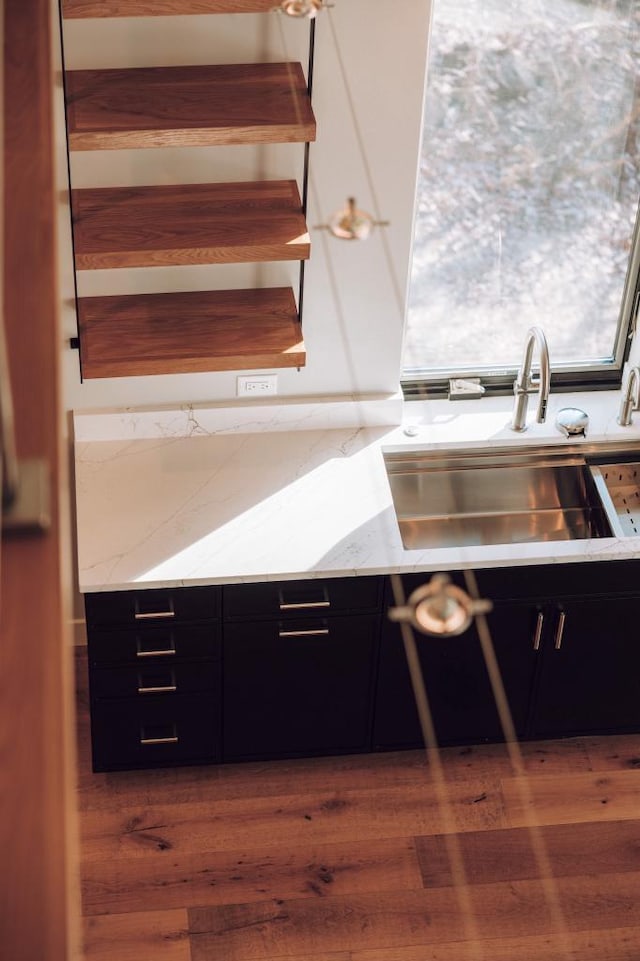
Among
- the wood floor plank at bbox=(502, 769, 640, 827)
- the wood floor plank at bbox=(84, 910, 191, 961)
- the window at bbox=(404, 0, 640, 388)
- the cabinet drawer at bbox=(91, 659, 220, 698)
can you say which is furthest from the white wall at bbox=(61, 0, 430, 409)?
the wood floor plank at bbox=(84, 910, 191, 961)

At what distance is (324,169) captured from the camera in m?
3.06

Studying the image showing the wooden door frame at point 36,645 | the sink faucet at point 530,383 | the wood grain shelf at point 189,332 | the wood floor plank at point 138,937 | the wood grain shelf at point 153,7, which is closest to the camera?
the wooden door frame at point 36,645

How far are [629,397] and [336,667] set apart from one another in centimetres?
114

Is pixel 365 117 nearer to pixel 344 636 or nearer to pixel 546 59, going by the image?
pixel 546 59

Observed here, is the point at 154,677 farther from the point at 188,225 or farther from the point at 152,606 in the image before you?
the point at 188,225

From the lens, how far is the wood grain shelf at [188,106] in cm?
257

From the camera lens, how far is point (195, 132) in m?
2.58

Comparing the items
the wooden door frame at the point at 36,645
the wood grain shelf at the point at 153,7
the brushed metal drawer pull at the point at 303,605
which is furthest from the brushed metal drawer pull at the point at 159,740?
the wooden door frame at the point at 36,645

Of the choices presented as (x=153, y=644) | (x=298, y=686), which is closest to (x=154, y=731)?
(x=153, y=644)

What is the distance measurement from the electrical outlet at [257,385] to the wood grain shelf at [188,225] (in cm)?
59

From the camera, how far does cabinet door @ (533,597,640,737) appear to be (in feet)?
10.8

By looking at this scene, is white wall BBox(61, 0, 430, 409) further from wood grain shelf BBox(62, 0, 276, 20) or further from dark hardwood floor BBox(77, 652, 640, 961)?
dark hardwood floor BBox(77, 652, 640, 961)

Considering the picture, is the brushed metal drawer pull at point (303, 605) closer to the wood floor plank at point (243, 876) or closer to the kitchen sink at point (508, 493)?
the kitchen sink at point (508, 493)

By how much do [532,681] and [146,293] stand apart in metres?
1.52
